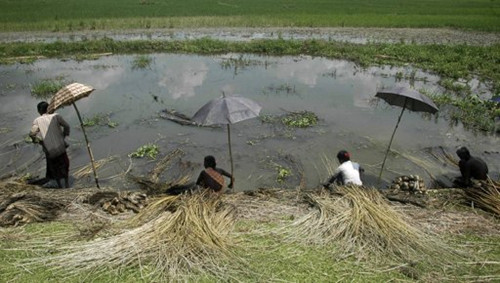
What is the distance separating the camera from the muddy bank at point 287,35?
20264 millimetres

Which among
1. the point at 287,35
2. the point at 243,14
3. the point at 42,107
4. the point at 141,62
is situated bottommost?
the point at 141,62

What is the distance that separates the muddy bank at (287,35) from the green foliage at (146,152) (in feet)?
44.4

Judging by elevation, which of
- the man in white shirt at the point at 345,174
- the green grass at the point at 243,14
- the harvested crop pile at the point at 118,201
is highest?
the green grass at the point at 243,14

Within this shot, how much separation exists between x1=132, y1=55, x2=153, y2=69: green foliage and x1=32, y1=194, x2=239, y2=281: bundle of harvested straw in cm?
1198

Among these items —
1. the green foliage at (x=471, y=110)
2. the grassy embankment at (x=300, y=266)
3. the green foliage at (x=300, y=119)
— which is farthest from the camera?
the green foliage at (x=300, y=119)

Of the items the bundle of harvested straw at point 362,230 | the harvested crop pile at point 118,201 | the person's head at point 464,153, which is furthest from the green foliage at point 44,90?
the person's head at point 464,153

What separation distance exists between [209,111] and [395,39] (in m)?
18.0

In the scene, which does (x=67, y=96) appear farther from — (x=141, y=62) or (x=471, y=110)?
(x=141, y=62)

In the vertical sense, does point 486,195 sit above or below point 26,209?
above

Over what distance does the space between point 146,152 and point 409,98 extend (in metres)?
5.60

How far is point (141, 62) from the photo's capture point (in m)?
16.0

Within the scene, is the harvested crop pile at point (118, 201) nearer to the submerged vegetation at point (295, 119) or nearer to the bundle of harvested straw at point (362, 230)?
the bundle of harvested straw at point (362, 230)

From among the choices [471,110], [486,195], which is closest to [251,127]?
[486,195]

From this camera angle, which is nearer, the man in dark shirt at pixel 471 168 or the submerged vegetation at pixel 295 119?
the man in dark shirt at pixel 471 168
